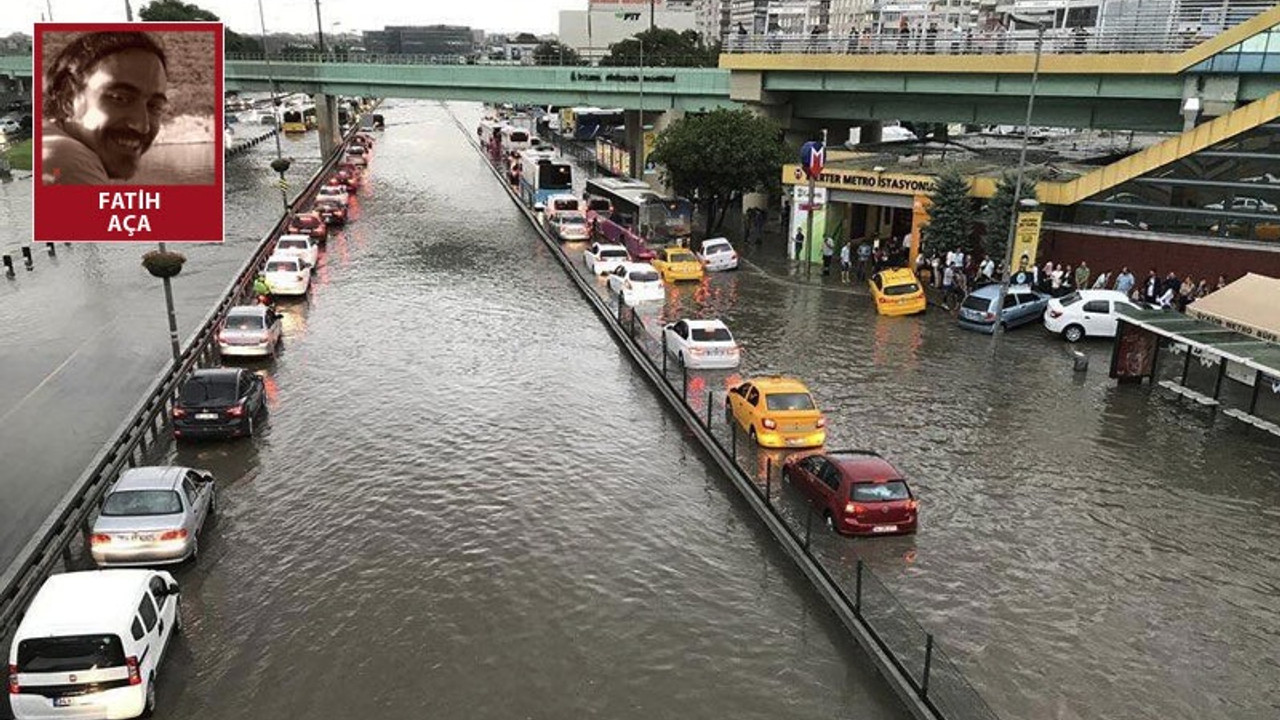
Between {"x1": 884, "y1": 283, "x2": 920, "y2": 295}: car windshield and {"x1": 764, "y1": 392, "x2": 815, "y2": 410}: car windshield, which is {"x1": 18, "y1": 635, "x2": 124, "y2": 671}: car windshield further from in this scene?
{"x1": 884, "y1": 283, "x2": 920, "y2": 295}: car windshield

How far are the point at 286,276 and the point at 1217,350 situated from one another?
30010 millimetres

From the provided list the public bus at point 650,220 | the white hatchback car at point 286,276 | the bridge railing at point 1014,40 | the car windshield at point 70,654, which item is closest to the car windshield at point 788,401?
the car windshield at point 70,654

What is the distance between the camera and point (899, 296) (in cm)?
3356

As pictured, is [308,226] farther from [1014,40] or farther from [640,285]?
[1014,40]

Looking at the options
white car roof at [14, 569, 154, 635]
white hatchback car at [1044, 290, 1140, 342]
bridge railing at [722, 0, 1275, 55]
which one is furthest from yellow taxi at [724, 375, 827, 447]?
bridge railing at [722, 0, 1275, 55]

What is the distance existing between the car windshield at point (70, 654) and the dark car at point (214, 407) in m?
10.1

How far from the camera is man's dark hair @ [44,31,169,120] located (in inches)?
543

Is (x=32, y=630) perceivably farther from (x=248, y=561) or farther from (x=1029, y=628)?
(x=1029, y=628)

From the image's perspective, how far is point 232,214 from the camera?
5731 cm

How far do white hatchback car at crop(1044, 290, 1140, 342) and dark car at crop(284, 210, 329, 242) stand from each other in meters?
34.7

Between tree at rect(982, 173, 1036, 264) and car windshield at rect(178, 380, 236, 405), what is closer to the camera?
car windshield at rect(178, 380, 236, 405)

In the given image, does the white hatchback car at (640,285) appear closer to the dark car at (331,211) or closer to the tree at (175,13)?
the dark car at (331,211)

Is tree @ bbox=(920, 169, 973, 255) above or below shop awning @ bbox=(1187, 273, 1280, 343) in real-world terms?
above

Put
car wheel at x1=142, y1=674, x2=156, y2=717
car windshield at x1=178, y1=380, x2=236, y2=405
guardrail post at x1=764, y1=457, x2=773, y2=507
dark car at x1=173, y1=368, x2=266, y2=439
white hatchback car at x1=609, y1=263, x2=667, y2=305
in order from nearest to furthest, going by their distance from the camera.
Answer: car wheel at x1=142, y1=674, x2=156, y2=717 → guardrail post at x1=764, y1=457, x2=773, y2=507 → dark car at x1=173, y1=368, x2=266, y2=439 → car windshield at x1=178, y1=380, x2=236, y2=405 → white hatchback car at x1=609, y1=263, x2=667, y2=305
